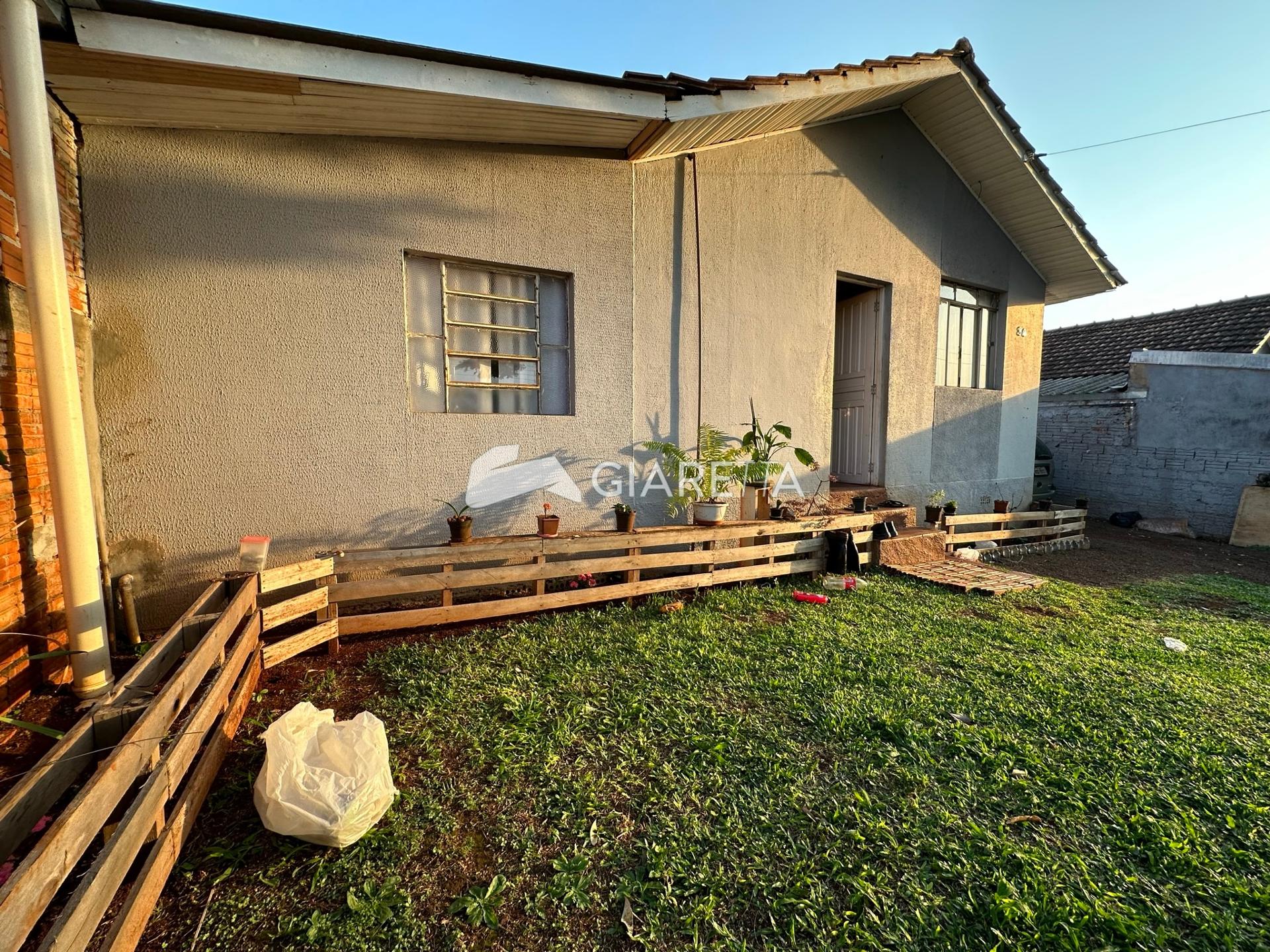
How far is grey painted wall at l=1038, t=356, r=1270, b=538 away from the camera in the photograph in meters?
9.19

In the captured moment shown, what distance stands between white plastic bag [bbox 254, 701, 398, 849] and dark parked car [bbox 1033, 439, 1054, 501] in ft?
41.9

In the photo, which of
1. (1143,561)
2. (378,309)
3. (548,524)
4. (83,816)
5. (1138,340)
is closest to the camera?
(83,816)

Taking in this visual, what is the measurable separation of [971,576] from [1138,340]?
1188 centimetres

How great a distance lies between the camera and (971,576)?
19.7ft

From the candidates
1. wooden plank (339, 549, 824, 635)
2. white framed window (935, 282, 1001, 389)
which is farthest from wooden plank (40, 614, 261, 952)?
white framed window (935, 282, 1001, 389)

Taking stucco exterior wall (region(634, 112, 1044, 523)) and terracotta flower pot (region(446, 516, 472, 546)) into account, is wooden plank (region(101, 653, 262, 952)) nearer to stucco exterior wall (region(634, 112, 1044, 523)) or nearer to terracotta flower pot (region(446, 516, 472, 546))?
terracotta flower pot (region(446, 516, 472, 546))

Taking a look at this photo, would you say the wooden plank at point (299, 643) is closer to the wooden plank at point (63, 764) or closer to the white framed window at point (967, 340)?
the wooden plank at point (63, 764)

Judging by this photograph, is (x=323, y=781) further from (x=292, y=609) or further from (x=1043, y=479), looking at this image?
(x=1043, y=479)

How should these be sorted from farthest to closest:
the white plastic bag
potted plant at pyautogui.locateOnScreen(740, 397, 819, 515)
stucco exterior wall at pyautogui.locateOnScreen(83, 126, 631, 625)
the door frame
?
the door frame < potted plant at pyautogui.locateOnScreen(740, 397, 819, 515) < stucco exterior wall at pyautogui.locateOnScreen(83, 126, 631, 625) < the white plastic bag

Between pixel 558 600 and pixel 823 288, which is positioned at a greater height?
pixel 823 288

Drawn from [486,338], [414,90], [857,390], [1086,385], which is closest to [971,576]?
[857,390]

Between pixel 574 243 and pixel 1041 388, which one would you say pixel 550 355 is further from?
pixel 1041 388

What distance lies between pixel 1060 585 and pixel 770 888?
6.12 m

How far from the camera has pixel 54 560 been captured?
10.6ft
